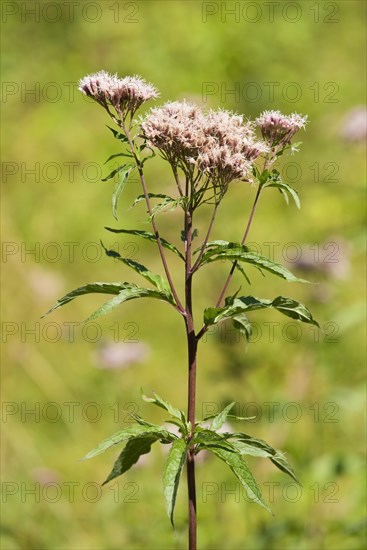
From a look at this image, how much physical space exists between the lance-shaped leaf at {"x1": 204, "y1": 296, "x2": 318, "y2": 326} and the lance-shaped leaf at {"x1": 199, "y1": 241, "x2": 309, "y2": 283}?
0.16 feet

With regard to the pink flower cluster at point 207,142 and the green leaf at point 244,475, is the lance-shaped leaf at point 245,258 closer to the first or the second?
the pink flower cluster at point 207,142

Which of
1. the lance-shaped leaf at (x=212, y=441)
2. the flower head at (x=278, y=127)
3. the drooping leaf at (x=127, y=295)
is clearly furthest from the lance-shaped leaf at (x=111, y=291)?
the flower head at (x=278, y=127)

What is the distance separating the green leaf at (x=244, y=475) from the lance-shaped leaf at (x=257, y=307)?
0.20m

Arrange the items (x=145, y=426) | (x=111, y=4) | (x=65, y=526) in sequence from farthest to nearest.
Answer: (x=111, y=4), (x=65, y=526), (x=145, y=426)

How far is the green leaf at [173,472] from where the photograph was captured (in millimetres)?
1053

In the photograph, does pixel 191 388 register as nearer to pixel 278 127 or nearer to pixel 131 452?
pixel 131 452

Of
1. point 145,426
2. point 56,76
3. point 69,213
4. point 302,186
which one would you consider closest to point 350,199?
point 302,186

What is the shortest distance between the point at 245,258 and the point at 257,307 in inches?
3.2

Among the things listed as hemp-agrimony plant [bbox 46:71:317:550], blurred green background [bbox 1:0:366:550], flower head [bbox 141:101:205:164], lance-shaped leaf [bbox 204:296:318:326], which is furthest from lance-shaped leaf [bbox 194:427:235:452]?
flower head [bbox 141:101:205:164]

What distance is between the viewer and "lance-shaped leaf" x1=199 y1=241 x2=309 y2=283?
116 cm

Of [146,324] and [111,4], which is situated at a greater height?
[111,4]

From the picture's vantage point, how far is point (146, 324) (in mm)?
4508

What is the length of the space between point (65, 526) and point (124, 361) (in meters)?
0.61

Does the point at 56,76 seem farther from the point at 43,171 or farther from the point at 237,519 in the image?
the point at 237,519
